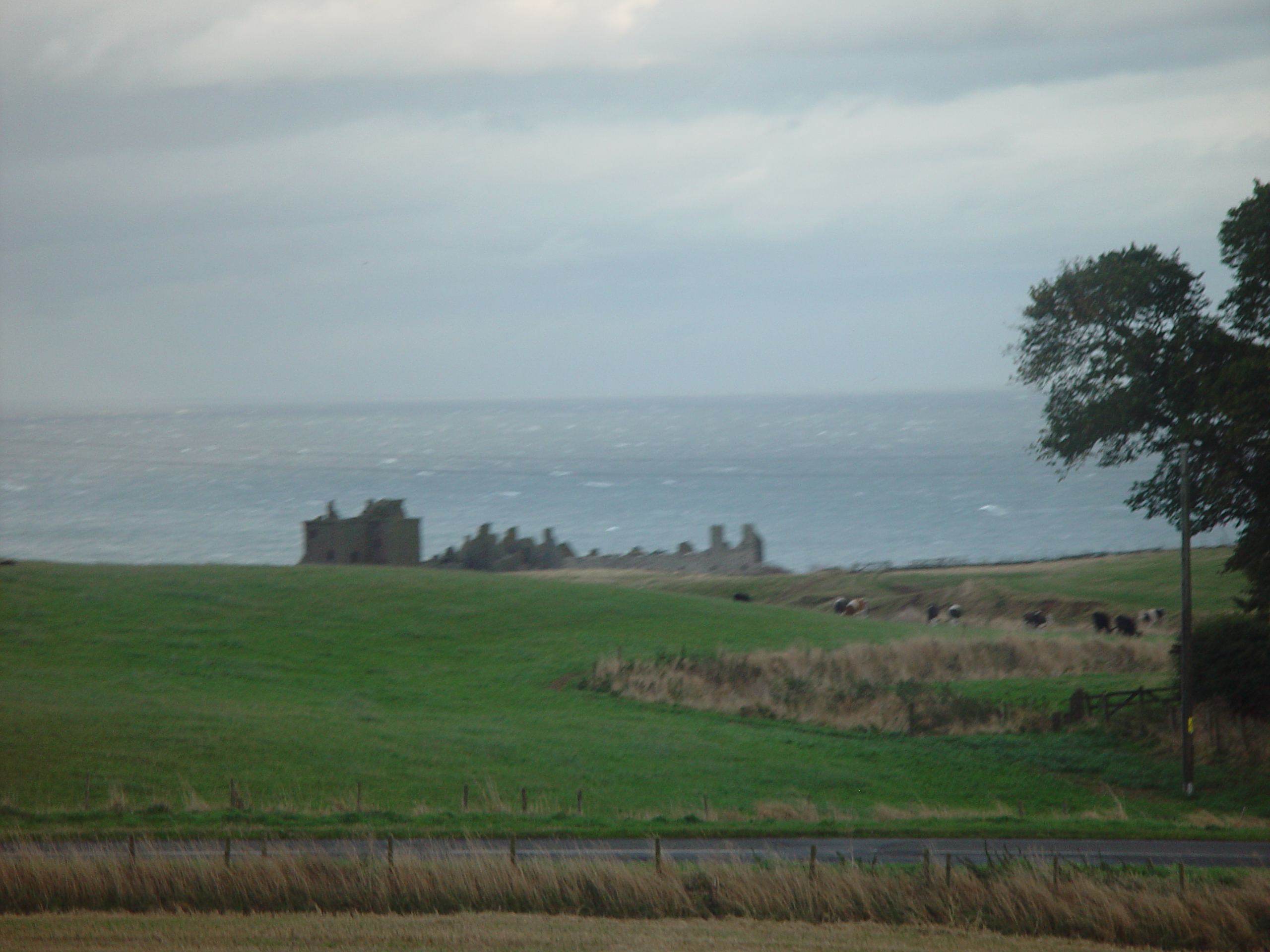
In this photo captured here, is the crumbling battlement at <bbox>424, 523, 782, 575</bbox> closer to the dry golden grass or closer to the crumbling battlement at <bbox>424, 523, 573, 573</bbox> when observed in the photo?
the crumbling battlement at <bbox>424, 523, 573, 573</bbox>

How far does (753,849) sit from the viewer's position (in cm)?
2130

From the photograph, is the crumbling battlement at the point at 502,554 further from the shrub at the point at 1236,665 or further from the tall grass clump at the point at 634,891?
the tall grass clump at the point at 634,891

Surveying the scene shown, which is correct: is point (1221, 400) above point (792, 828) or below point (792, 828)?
above

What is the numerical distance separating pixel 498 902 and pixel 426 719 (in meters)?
16.9

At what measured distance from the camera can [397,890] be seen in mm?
17250

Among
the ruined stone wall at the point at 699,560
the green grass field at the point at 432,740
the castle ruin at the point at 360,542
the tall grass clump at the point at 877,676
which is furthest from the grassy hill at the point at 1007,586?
the tall grass clump at the point at 877,676

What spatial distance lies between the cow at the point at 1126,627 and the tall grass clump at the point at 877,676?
9.23 feet

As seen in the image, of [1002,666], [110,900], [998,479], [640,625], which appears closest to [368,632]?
[640,625]

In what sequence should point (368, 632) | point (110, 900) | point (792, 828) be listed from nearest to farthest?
point (110, 900) → point (792, 828) → point (368, 632)

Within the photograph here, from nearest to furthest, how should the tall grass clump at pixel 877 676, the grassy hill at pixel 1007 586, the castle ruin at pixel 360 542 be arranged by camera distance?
the tall grass clump at pixel 877 676 → the grassy hill at pixel 1007 586 → the castle ruin at pixel 360 542

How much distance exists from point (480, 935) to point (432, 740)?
50.2ft

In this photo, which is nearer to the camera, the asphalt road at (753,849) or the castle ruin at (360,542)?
the asphalt road at (753,849)

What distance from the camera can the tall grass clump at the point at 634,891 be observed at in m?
16.6

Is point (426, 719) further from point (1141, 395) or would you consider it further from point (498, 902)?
point (1141, 395)
